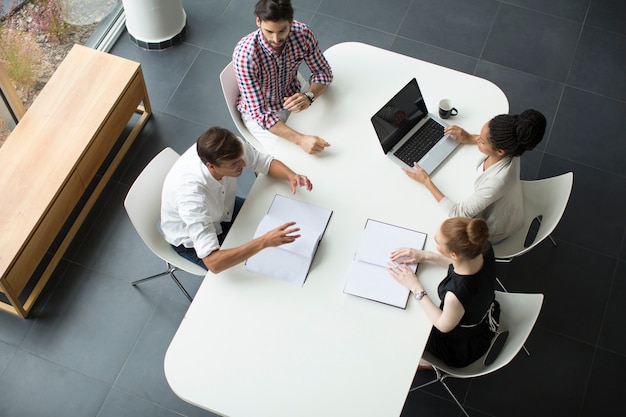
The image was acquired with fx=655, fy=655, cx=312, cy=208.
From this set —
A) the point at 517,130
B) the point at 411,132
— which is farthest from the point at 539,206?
the point at 411,132

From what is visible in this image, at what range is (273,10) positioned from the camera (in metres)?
2.92

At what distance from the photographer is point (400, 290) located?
2.64 metres

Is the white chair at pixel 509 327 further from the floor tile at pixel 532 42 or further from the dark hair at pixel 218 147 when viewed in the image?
the floor tile at pixel 532 42

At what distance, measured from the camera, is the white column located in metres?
4.30

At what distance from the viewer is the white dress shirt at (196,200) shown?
8.89 ft

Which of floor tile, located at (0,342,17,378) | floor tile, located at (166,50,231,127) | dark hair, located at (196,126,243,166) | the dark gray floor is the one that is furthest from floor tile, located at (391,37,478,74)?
floor tile, located at (0,342,17,378)

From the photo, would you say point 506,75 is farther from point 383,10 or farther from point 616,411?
point 616,411

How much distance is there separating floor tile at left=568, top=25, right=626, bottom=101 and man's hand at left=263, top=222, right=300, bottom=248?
2.72 m

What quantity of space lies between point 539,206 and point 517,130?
0.60 metres

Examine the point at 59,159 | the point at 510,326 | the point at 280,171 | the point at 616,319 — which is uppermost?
the point at 280,171

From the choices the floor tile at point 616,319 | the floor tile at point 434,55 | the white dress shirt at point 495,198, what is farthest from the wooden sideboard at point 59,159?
the floor tile at point 616,319

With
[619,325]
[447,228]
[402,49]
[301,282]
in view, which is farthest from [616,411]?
[402,49]

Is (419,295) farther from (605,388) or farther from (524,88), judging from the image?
(524,88)

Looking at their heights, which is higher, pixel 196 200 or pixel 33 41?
pixel 196 200
